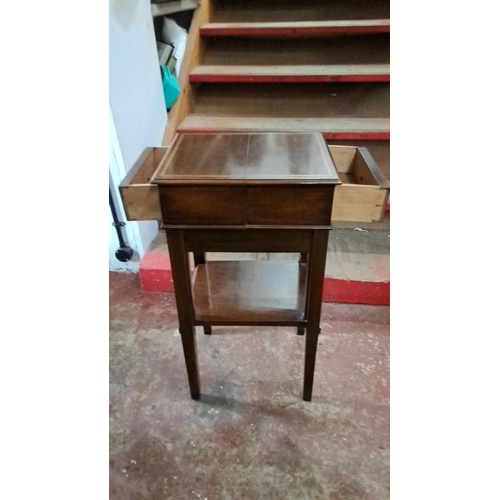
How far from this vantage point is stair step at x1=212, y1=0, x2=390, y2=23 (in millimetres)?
2086

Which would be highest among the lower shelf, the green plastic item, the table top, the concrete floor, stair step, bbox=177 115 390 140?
the table top

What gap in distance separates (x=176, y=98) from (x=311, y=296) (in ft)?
4.58

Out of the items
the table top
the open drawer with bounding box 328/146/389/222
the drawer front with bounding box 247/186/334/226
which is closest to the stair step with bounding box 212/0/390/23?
the table top

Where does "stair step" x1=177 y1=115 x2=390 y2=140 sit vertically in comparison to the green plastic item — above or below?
below

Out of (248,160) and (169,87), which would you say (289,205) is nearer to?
(248,160)

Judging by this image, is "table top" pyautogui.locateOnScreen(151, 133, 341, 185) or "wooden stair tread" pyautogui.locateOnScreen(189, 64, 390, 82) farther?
"wooden stair tread" pyautogui.locateOnScreen(189, 64, 390, 82)

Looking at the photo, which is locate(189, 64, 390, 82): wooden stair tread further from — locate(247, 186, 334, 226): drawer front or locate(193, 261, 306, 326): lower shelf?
locate(247, 186, 334, 226): drawer front

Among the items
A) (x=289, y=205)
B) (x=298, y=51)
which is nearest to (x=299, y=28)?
(x=298, y=51)

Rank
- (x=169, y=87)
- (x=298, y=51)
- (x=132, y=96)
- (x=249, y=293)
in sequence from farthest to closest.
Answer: (x=298, y=51), (x=169, y=87), (x=132, y=96), (x=249, y=293)

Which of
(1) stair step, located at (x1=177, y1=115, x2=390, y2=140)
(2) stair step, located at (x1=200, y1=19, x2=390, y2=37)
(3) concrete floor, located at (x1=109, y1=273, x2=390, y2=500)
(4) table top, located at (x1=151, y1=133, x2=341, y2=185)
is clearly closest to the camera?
(4) table top, located at (x1=151, y1=133, x2=341, y2=185)

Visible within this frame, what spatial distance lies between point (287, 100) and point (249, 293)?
1.29 metres

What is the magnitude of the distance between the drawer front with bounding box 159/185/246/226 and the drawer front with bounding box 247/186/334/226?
29mm

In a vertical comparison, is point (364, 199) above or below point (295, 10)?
below

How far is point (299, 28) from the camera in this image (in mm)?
1925
